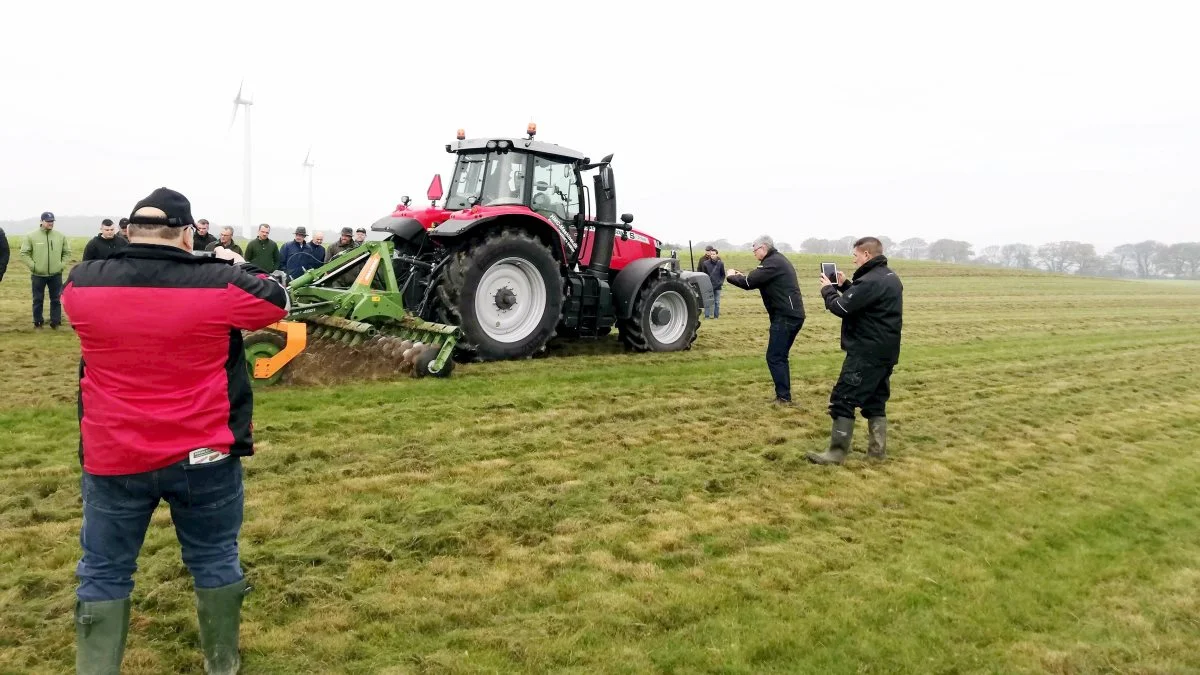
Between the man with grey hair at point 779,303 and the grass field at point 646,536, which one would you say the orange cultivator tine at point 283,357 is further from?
the man with grey hair at point 779,303

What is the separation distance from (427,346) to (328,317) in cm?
105

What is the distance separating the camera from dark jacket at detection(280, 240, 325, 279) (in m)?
12.6

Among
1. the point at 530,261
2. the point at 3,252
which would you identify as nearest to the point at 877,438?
the point at 530,261

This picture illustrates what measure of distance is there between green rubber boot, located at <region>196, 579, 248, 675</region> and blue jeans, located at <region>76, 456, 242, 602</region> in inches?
1.3

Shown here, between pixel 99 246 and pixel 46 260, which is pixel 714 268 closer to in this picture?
pixel 99 246

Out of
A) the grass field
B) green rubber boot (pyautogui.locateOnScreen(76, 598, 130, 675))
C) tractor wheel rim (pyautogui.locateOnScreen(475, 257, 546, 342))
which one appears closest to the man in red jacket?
green rubber boot (pyautogui.locateOnScreen(76, 598, 130, 675))

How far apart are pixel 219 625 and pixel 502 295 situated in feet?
21.4

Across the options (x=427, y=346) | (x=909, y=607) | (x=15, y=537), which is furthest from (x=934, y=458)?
(x=15, y=537)

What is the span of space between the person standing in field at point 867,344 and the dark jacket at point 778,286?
1721mm

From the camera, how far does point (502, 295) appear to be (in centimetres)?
909

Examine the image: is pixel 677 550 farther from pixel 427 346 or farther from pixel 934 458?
pixel 427 346

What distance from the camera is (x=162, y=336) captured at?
99.9 inches

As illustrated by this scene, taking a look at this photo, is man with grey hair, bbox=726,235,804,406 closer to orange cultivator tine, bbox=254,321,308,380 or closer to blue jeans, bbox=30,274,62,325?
orange cultivator tine, bbox=254,321,308,380

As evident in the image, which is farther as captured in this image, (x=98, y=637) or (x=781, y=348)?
(x=781, y=348)
